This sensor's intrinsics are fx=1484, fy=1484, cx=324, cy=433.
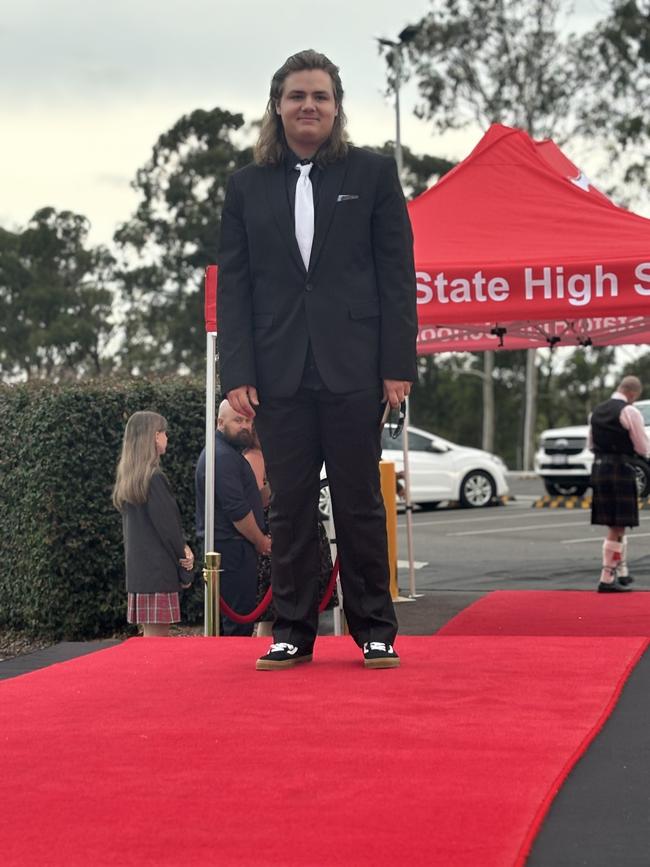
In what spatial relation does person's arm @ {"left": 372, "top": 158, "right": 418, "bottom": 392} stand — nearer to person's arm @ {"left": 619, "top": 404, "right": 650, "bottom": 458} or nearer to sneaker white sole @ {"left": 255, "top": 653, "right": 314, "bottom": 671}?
sneaker white sole @ {"left": 255, "top": 653, "right": 314, "bottom": 671}

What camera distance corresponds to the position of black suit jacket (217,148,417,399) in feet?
16.7

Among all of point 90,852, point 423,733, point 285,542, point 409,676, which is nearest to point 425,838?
point 90,852

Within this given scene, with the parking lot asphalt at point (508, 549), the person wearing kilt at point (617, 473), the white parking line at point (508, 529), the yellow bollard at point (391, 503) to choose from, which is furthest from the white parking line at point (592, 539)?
the yellow bollard at point (391, 503)

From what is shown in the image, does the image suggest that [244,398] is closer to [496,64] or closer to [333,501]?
[333,501]

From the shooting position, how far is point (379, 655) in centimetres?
503

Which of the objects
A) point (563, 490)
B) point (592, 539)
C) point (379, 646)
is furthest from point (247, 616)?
point (563, 490)

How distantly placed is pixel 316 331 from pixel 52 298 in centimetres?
4533

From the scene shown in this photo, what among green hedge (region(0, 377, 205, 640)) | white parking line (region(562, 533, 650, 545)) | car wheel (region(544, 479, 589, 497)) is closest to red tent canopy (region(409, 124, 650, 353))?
green hedge (region(0, 377, 205, 640))

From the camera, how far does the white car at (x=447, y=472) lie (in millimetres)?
23438

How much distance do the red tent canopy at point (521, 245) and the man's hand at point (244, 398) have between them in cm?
256

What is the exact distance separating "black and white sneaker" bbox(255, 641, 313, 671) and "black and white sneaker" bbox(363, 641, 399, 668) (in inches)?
9.7

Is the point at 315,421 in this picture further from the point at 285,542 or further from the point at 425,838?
the point at 425,838

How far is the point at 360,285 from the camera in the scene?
16.8ft

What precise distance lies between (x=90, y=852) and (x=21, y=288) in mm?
48912
